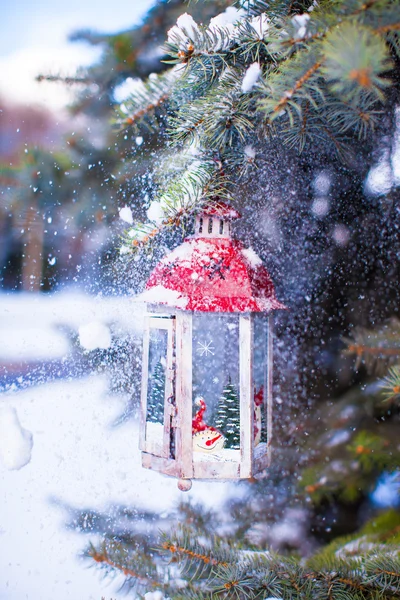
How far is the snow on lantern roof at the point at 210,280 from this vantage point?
62cm

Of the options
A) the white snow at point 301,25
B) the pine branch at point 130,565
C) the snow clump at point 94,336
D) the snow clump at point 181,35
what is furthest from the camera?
the snow clump at point 94,336

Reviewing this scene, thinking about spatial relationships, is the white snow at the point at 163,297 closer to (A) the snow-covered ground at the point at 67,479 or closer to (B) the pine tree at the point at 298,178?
(B) the pine tree at the point at 298,178

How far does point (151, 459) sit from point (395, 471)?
0.52m

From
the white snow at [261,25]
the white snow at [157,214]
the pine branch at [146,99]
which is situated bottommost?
the white snow at [157,214]

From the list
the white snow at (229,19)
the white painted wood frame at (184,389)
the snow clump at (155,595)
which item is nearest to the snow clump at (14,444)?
the snow clump at (155,595)

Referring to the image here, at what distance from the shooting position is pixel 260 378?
771 millimetres

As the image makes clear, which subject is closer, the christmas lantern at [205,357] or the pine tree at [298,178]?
the pine tree at [298,178]

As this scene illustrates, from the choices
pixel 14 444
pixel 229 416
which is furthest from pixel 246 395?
pixel 14 444

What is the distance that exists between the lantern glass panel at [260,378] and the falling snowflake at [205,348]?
0.24 ft

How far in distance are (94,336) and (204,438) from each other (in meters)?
0.49

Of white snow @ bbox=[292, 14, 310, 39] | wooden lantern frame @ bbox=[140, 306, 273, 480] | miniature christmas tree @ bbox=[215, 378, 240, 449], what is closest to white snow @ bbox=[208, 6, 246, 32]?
white snow @ bbox=[292, 14, 310, 39]

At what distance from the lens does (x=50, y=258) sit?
4.00 ft

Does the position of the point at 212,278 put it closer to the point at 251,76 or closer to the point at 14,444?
the point at 251,76

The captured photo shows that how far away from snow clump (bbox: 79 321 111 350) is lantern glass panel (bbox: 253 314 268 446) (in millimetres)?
435
